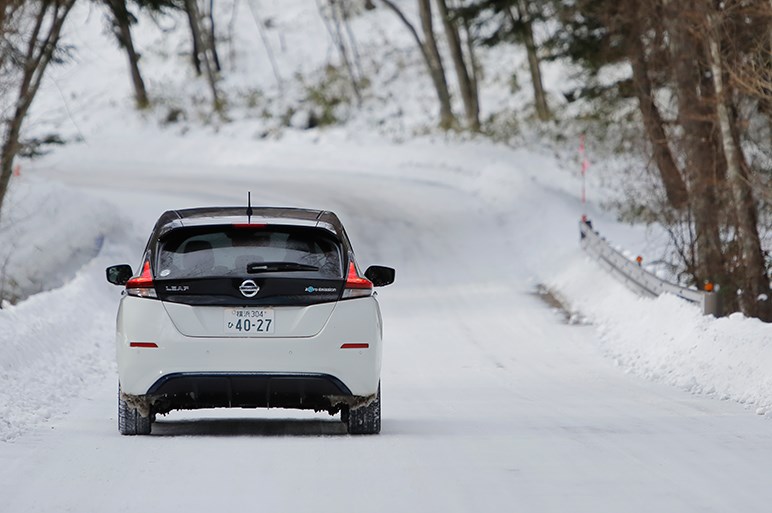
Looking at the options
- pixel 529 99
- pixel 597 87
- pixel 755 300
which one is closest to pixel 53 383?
pixel 755 300

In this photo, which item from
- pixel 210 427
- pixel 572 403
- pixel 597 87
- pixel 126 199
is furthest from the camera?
pixel 597 87

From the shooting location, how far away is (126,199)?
3369cm

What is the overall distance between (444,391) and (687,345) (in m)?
2.93

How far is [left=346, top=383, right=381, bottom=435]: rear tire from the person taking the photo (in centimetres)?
1014

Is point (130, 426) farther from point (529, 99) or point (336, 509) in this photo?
point (529, 99)

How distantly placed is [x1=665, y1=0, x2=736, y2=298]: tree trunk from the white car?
12753mm

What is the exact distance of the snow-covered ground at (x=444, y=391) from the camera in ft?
25.3

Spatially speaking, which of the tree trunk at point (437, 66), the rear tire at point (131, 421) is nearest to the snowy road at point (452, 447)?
the rear tire at point (131, 421)

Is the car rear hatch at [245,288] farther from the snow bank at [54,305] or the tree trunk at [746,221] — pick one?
the tree trunk at [746,221]

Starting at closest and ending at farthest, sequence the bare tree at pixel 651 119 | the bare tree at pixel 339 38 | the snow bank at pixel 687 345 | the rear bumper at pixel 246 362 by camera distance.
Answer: the rear bumper at pixel 246 362 → the snow bank at pixel 687 345 → the bare tree at pixel 651 119 → the bare tree at pixel 339 38

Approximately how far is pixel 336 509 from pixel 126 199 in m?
27.4

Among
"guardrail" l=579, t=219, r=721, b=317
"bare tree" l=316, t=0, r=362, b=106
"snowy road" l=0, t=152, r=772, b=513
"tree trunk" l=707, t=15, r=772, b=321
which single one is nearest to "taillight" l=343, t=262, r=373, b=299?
"snowy road" l=0, t=152, r=772, b=513

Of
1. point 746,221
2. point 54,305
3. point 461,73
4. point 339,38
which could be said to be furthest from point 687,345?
point 339,38

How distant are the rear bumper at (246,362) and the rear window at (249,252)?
1.03ft
